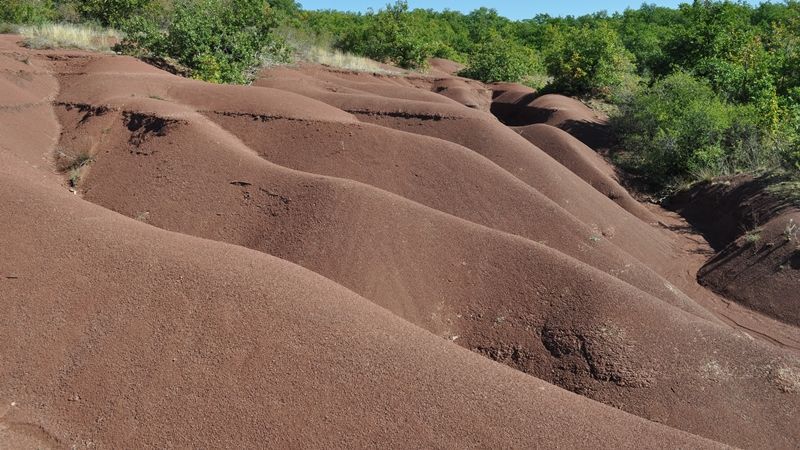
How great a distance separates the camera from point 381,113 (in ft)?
37.6

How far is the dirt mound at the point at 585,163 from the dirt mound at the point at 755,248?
1254 millimetres

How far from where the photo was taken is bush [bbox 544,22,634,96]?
62.3ft

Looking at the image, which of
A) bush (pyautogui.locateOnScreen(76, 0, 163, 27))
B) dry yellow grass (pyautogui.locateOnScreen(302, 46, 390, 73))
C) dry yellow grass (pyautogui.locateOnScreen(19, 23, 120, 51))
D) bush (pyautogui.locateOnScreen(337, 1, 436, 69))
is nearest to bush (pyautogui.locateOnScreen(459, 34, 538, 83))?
bush (pyautogui.locateOnScreen(337, 1, 436, 69))

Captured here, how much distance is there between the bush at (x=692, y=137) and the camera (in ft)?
38.7

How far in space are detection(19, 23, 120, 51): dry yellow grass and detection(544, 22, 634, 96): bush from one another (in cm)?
1308

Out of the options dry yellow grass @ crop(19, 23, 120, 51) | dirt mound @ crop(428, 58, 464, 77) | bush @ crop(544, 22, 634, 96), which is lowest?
dirt mound @ crop(428, 58, 464, 77)

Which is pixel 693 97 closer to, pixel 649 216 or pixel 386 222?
pixel 649 216

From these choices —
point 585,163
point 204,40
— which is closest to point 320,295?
point 585,163

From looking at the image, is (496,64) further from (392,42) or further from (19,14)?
(19,14)

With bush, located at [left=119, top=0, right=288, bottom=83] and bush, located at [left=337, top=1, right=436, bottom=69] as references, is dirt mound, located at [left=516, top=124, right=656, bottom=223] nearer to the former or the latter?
bush, located at [left=119, top=0, right=288, bottom=83]

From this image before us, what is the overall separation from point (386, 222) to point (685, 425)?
3.50m

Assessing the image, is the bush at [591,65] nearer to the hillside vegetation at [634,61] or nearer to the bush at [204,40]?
the hillside vegetation at [634,61]

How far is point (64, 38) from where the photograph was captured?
1266 cm

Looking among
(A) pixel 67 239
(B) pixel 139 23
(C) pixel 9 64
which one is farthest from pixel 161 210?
(B) pixel 139 23
